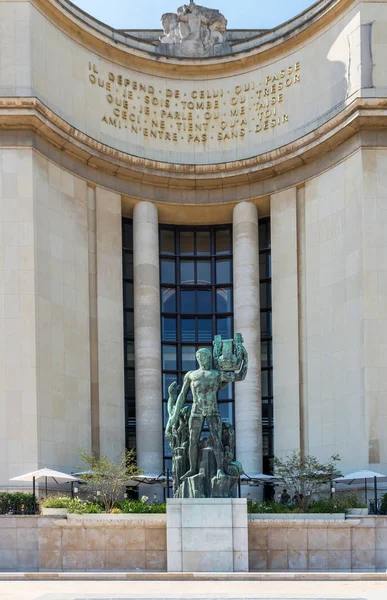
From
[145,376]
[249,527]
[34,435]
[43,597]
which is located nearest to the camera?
[43,597]

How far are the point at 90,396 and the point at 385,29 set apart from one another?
20053 millimetres

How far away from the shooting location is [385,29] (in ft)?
145

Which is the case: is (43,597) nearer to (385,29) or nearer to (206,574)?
(206,574)

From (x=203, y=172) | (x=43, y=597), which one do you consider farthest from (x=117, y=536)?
(x=203, y=172)

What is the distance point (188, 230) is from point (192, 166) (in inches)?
160

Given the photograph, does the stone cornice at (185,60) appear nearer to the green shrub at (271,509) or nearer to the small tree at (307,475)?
the small tree at (307,475)

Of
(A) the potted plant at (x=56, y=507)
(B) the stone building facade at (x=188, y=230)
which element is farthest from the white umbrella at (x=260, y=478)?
(A) the potted plant at (x=56, y=507)

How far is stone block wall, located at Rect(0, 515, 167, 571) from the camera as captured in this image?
103 ft

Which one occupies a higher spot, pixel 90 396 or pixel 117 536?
pixel 90 396

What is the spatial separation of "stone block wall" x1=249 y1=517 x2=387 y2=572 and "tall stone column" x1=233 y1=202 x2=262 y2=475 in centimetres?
1421

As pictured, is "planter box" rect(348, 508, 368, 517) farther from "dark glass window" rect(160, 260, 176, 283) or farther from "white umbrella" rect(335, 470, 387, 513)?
"dark glass window" rect(160, 260, 176, 283)

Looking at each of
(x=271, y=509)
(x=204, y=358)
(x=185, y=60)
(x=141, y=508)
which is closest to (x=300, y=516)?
(x=271, y=509)

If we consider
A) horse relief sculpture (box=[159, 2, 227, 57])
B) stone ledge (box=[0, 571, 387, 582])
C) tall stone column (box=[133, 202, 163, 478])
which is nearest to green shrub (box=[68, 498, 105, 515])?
stone ledge (box=[0, 571, 387, 582])

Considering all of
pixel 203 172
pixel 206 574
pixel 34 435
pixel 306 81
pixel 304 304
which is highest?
pixel 306 81
